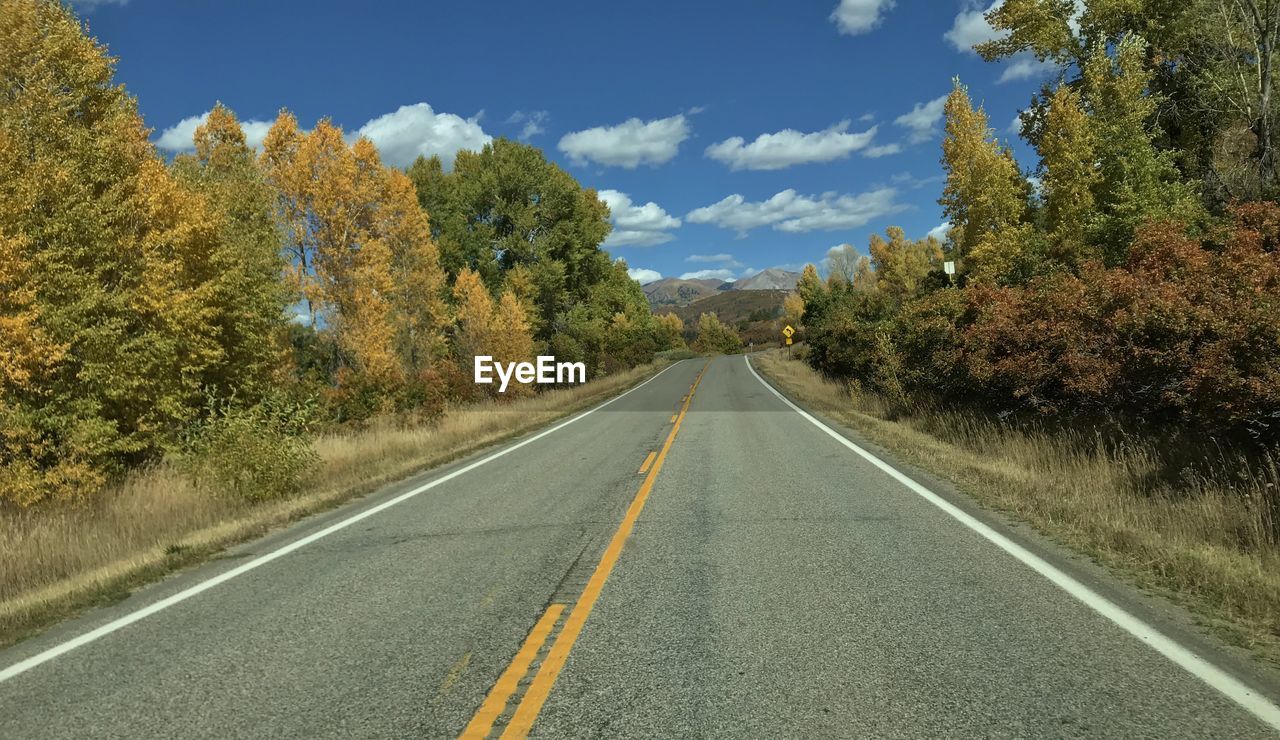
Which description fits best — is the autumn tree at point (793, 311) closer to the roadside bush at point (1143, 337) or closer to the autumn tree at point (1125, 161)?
the autumn tree at point (1125, 161)

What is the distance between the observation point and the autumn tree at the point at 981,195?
86.3ft

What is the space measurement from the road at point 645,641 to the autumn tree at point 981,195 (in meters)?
18.7

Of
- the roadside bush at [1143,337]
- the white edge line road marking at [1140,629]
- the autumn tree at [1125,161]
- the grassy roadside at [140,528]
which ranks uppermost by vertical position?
the autumn tree at [1125,161]

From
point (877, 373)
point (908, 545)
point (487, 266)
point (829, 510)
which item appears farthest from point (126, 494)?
point (487, 266)

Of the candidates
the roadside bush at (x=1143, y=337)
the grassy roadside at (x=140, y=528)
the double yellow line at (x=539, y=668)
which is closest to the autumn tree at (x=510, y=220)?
the grassy roadside at (x=140, y=528)

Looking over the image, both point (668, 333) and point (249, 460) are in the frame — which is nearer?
point (249, 460)

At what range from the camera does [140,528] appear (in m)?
8.70

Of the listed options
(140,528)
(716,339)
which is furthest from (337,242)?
(716,339)

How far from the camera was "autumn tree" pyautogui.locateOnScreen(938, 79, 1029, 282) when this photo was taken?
26.3 meters

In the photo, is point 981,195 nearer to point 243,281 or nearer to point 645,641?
point 243,281

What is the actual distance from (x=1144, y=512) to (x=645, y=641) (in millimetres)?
5377

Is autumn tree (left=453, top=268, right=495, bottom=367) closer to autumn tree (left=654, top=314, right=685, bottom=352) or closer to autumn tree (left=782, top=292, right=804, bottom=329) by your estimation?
autumn tree (left=654, top=314, right=685, bottom=352)

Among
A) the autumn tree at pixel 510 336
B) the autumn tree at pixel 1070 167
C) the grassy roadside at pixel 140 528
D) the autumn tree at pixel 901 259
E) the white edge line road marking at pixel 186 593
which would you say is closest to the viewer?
the white edge line road marking at pixel 186 593

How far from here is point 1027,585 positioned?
514cm
